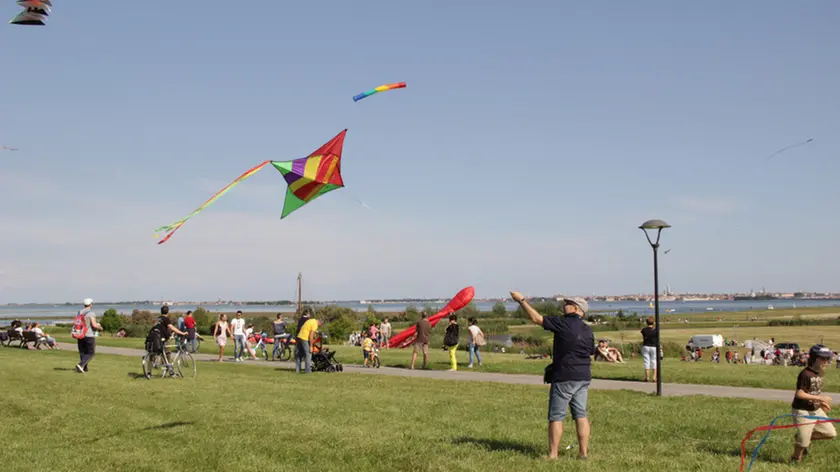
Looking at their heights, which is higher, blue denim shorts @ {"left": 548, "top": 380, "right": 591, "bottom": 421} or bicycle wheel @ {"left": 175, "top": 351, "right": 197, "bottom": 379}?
blue denim shorts @ {"left": 548, "top": 380, "right": 591, "bottom": 421}

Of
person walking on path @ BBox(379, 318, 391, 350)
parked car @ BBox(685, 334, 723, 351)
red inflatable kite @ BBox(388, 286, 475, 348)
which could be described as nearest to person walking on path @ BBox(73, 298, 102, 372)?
person walking on path @ BBox(379, 318, 391, 350)

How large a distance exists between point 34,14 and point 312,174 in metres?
4.67

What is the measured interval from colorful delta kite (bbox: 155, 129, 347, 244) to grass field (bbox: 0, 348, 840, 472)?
360 centimetres

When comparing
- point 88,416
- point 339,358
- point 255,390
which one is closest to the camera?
point 88,416

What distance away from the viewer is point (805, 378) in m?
7.96

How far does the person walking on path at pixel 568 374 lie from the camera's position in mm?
7852

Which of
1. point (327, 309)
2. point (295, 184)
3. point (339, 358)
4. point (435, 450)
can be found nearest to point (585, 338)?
point (435, 450)

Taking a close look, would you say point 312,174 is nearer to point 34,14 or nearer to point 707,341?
point 34,14

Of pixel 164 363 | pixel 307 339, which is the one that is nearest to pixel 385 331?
pixel 307 339

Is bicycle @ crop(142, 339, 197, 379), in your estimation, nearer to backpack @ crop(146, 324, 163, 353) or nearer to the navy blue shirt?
backpack @ crop(146, 324, 163, 353)

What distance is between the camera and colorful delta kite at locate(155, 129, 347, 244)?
11859 millimetres

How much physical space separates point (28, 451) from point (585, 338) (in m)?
7.04

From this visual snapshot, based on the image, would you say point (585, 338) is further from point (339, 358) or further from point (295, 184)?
point (339, 358)

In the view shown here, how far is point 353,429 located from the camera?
982 centimetres
